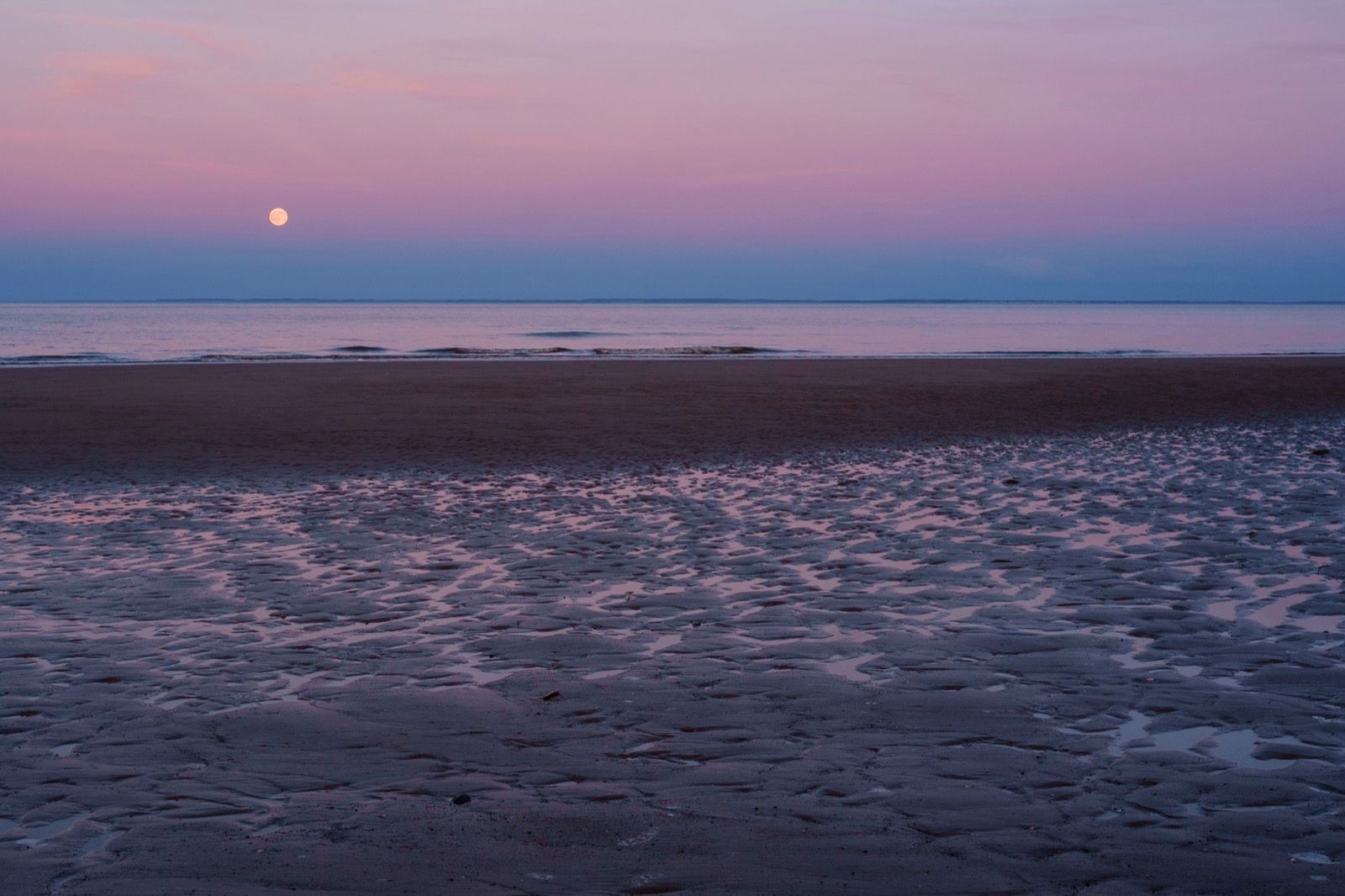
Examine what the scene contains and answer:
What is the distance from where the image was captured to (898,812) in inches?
193

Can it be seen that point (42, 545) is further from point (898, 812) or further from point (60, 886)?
point (898, 812)

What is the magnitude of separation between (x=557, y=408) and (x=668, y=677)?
1729 centimetres

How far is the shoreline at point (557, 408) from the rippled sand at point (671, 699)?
469 cm

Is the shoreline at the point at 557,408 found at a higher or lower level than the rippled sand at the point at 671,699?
higher

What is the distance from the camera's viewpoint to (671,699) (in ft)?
21.2

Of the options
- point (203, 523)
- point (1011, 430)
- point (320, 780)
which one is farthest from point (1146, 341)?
point (320, 780)

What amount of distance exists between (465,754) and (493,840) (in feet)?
3.39

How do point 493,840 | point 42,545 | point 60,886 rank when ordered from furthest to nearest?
point 42,545, point 493,840, point 60,886

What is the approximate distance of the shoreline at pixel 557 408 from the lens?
17344 millimetres

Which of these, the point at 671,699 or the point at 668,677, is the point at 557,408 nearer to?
the point at 668,677

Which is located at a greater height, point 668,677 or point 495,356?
point 495,356

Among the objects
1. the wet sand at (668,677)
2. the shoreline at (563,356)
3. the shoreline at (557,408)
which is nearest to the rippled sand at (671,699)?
the wet sand at (668,677)

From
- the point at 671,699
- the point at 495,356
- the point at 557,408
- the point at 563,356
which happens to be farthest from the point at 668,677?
the point at 495,356

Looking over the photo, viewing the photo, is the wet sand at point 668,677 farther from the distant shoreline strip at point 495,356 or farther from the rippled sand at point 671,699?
the distant shoreline strip at point 495,356
